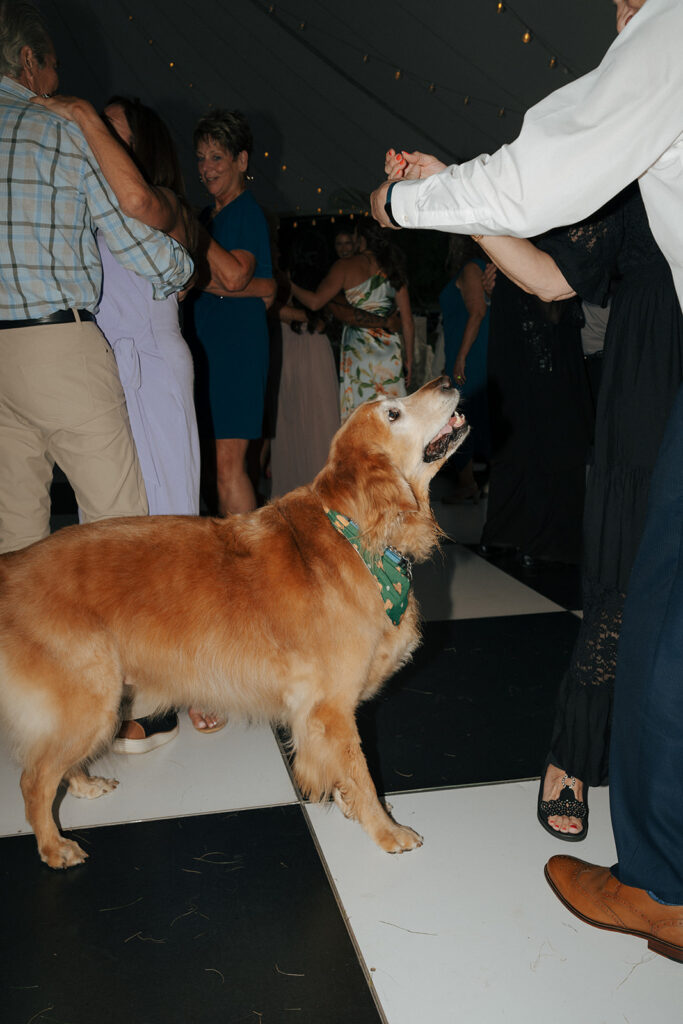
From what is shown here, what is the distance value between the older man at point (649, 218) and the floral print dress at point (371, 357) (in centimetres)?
Result: 319

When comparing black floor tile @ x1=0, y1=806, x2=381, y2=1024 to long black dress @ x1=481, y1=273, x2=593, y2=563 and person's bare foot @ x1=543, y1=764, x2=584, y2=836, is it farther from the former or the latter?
long black dress @ x1=481, y1=273, x2=593, y2=563

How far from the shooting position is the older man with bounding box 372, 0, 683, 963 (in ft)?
3.43

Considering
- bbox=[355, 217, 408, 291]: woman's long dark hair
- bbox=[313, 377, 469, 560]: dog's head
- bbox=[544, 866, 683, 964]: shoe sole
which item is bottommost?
bbox=[544, 866, 683, 964]: shoe sole

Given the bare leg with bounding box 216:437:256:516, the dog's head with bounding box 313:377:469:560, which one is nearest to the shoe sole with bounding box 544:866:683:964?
the dog's head with bounding box 313:377:469:560

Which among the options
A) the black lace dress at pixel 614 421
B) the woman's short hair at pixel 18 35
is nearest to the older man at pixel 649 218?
the black lace dress at pixel 614 421

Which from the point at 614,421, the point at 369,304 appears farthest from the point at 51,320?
the point at 369,304

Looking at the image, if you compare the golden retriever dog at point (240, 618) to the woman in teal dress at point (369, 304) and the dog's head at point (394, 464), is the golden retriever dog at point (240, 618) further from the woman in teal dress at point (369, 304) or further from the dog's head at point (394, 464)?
the woman in teal dress at point (369, 304)

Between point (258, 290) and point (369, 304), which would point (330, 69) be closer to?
point (369, 304)

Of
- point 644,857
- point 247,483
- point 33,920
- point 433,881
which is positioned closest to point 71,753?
point 33,920

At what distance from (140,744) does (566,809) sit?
1.18m

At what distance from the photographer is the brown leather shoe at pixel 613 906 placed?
1.36 metres

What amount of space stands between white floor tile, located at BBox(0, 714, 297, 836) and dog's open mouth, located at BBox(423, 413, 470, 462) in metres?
0.95

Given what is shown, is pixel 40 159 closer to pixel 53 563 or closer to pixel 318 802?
pixel 53 563

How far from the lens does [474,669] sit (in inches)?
104
